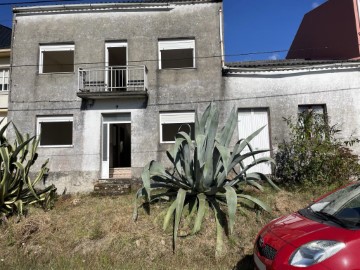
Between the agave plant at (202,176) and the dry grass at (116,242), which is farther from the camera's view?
the agave plant at (202,176)

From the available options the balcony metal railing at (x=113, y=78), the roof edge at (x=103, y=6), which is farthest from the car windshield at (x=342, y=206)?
the roof edge at (x=103, y=6)

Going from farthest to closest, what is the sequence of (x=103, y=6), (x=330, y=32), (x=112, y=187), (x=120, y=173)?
1. (x=330, y=32)
2. (x=120, y=173)
3. (x=103, y=6)
4. (x=112, y=187)

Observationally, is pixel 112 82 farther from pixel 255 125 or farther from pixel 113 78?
pixel 255 125

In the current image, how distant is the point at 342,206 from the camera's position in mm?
4699

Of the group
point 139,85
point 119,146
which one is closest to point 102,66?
point 139,85

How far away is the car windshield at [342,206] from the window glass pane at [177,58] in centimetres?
1074

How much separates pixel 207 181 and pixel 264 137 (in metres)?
7.46

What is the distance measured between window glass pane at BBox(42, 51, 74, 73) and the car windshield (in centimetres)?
1289

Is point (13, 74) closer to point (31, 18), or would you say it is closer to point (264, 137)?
point (31, 18)

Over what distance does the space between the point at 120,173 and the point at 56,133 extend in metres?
3.18

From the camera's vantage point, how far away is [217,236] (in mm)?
6492

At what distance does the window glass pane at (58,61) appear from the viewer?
15453mm

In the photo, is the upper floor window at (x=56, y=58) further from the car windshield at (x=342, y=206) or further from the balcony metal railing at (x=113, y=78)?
the car windshield at (x=342, y=206)

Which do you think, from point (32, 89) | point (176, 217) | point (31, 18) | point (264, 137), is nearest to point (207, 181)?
point (176, 217)
